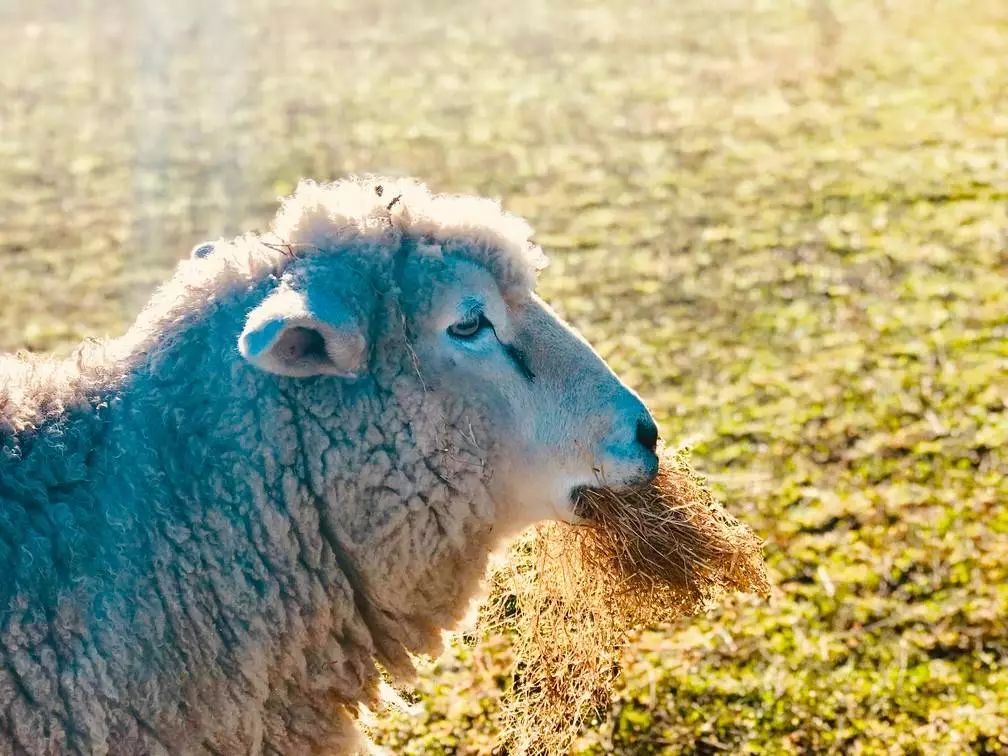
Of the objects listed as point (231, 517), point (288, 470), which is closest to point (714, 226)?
point (288, 470)

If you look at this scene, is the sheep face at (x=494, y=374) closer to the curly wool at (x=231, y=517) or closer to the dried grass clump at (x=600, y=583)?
the curly wool at (x=231, y=517)

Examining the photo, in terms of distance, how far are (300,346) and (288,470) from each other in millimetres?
356

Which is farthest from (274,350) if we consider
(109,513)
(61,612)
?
Result: (61,612)

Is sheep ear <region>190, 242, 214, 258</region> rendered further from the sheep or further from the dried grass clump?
the dried grass clump

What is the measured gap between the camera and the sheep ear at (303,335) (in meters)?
3.18

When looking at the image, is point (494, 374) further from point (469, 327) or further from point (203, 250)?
point (203, 250)

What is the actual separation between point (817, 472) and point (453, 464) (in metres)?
3.53

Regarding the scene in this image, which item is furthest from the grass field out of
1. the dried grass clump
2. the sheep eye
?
the sheep eye

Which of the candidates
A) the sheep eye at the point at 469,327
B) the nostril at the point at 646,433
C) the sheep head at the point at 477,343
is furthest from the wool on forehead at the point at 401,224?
the nostril at the point at 646,433

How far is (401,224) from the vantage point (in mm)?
3697

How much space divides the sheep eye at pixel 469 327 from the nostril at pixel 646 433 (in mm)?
530

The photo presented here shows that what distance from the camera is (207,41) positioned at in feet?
59.8

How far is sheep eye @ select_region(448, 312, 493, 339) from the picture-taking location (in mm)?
3584

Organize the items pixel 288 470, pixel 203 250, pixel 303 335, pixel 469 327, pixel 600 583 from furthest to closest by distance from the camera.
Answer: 1. pixel 600 583
2. pixel 203 250
3. pixel 469 327
4. pixel 288 470
5. pixel 303 335
